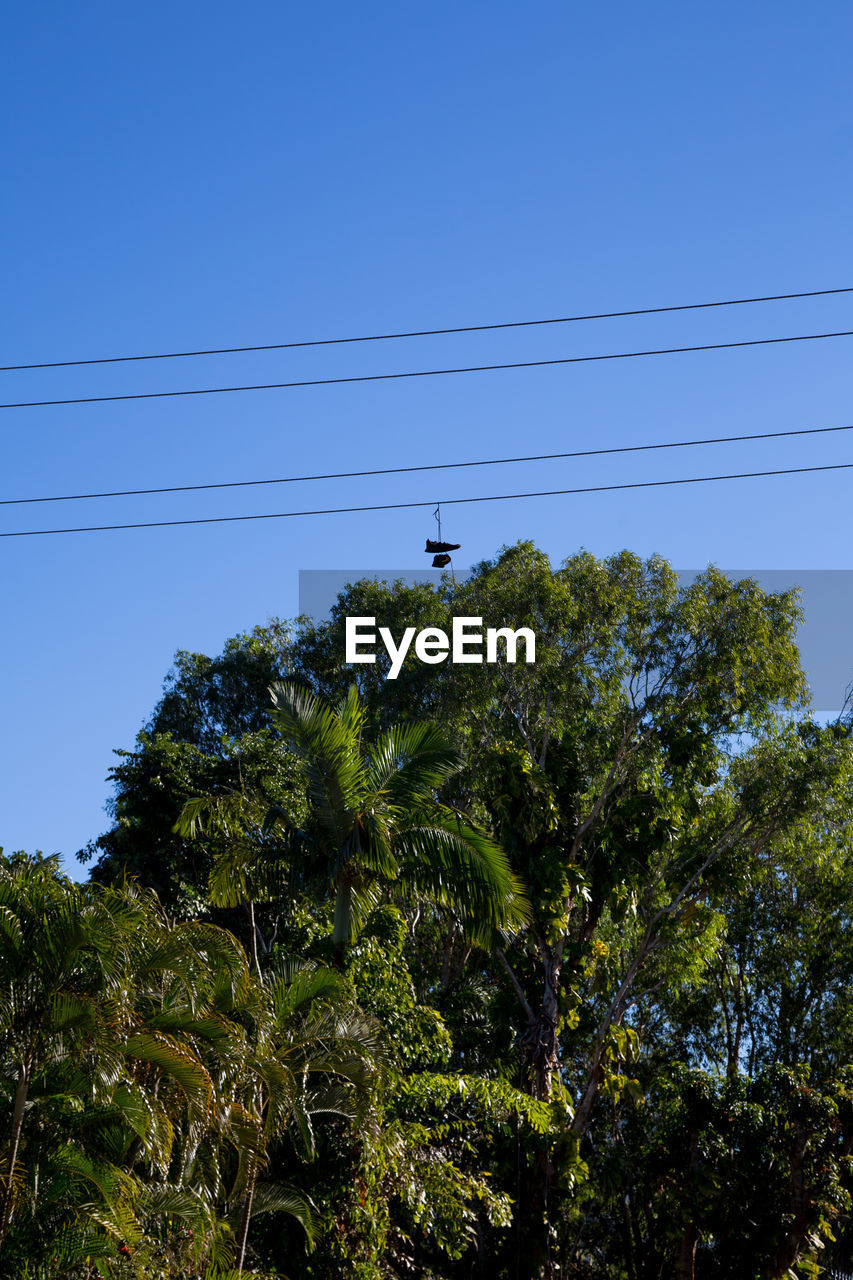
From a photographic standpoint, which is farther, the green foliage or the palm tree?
the palm tree

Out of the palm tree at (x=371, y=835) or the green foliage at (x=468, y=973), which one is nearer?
the green foliage at (x=468, y=973)

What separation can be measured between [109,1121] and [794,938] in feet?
57.2

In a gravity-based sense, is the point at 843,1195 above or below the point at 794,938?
below

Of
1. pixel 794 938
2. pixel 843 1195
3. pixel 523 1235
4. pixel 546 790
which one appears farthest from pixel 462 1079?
pixel 794 938

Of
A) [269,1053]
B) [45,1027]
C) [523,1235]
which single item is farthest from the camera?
[523,1235]

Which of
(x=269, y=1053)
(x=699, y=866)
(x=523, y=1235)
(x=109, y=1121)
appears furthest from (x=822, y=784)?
(x=109, y=1121)

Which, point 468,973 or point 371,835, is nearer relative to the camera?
point 371,835

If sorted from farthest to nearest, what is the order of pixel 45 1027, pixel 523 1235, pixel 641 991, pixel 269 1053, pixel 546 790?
pixel 641 991 < pixel 546 790 < pixel 523 1235 < pixel 269 1053 < pixel 45 1027

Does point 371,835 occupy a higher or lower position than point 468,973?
higher

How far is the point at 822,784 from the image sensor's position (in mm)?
19031

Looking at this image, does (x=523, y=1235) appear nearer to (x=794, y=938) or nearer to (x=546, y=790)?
(x=546, y=790)

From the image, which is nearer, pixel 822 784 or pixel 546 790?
pixel 546 790

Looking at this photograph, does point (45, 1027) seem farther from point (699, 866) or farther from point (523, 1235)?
point (699, 866)

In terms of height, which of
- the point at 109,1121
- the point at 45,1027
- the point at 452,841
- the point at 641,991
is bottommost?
the point at 641,991
